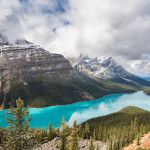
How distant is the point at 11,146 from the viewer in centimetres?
2003

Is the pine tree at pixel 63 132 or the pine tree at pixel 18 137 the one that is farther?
the pine tree at pixel 63 132

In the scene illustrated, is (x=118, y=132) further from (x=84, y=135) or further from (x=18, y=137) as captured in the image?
(x=18, y=137)

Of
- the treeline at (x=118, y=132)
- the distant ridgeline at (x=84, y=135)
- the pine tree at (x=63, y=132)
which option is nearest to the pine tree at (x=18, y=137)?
the distant ridgeline at (x=84, y=135)

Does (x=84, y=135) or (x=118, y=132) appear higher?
(x=118, y=132)

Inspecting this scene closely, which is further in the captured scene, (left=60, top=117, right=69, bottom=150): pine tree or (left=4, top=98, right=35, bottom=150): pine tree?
(left=60, top=117, right=69, bottom=150): pine tree

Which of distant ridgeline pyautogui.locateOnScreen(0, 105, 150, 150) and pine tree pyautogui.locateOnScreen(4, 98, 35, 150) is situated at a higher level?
Answer: pine tree pyautogui.locateOnScreen(4, 98, 35, 150)

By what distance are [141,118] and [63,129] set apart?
96566mm

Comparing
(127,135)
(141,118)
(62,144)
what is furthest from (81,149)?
(141,118)

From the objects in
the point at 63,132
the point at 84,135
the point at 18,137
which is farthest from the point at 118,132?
the point at 18,137

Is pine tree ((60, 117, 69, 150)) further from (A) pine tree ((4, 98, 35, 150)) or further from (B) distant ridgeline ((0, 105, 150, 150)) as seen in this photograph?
(A) pine tree ((4, 98, 35, 150))

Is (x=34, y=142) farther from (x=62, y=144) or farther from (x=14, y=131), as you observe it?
(x=62, y=144)

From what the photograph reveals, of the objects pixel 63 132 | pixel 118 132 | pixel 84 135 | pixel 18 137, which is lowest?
pixel 84 135

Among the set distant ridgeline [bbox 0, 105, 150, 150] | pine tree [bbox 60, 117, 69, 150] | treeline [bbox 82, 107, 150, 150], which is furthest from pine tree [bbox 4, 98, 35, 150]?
treeline [bbox 82, 107, 150, 150]

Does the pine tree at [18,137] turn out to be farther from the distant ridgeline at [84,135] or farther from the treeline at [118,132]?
the treeline at [118,132]
